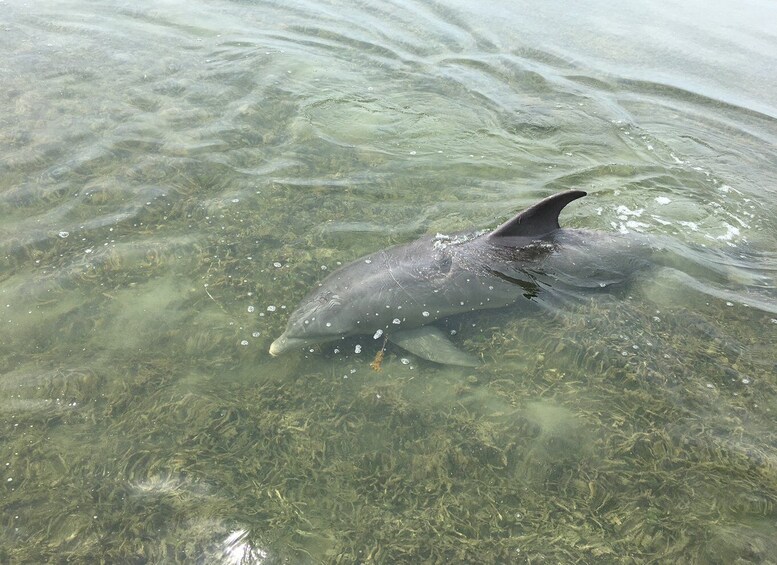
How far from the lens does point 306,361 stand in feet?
19.1

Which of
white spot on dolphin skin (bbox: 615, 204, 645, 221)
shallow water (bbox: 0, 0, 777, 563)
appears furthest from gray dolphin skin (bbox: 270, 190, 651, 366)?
white spot on dolphin skin (bbox: 615, 204, 645, 221)

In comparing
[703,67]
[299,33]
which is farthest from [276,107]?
[703,67]

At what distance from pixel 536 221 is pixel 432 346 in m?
2.07

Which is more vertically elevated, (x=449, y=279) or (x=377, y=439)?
(x=449, y=279)

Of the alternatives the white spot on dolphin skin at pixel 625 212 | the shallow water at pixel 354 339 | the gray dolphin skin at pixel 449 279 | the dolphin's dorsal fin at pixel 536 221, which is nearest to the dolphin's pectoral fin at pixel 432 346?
the gray dolphin skin at pixel 449 279

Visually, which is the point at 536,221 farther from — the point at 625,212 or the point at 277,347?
the point at 277,347

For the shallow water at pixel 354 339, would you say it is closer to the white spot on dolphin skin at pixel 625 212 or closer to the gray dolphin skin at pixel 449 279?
the white spot on dolphin skin at pixel 625 212

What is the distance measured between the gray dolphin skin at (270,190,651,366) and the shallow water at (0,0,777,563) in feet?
0.77

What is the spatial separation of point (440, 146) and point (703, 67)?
827cm

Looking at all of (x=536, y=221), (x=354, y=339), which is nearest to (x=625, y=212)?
(x=536, y=221)

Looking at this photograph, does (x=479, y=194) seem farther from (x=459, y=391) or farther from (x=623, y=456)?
(x=623, y=456)

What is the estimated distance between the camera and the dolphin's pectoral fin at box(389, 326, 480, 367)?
578cm

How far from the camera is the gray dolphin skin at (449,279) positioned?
19.8 feet

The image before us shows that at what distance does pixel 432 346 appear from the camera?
19.4 ft
